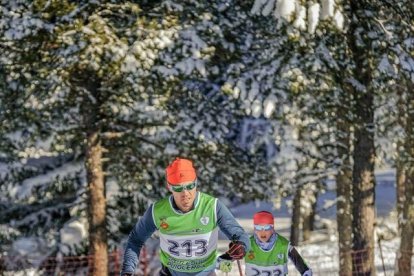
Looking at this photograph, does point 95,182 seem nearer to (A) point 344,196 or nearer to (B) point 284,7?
(A) point 344,196

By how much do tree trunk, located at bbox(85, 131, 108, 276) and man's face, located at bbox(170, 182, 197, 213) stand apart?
7.98 metres

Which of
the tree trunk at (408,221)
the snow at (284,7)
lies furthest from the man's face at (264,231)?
the tree trunk at (408,221)

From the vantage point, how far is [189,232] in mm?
4980

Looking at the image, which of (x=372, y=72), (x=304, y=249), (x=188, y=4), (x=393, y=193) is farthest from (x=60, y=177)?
(x=393, y=193)

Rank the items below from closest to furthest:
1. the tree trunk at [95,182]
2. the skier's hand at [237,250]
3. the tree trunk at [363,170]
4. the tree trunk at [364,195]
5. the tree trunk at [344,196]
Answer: the skier's hand at [237,250], the tree trunk at [363,170], the tree trunk at [364,195], the tree trunk at [95,182], the tree trunk at [344,196]

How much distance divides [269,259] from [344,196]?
9.32 metres

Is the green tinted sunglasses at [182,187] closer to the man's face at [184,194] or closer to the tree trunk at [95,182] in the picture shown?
the man's face at [184,194]

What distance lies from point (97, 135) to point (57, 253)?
12.2 feet

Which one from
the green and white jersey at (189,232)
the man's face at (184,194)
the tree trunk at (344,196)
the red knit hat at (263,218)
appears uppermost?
the man's face at (184,194)

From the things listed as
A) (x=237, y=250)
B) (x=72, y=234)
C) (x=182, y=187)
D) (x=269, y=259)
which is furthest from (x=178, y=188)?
(x=72, y=234)

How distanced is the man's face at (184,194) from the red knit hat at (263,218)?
1.62m

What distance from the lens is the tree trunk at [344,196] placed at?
13.2m

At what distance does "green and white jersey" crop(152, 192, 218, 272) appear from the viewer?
16.3 feet

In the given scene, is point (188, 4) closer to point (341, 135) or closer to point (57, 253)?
point (341, 135)
